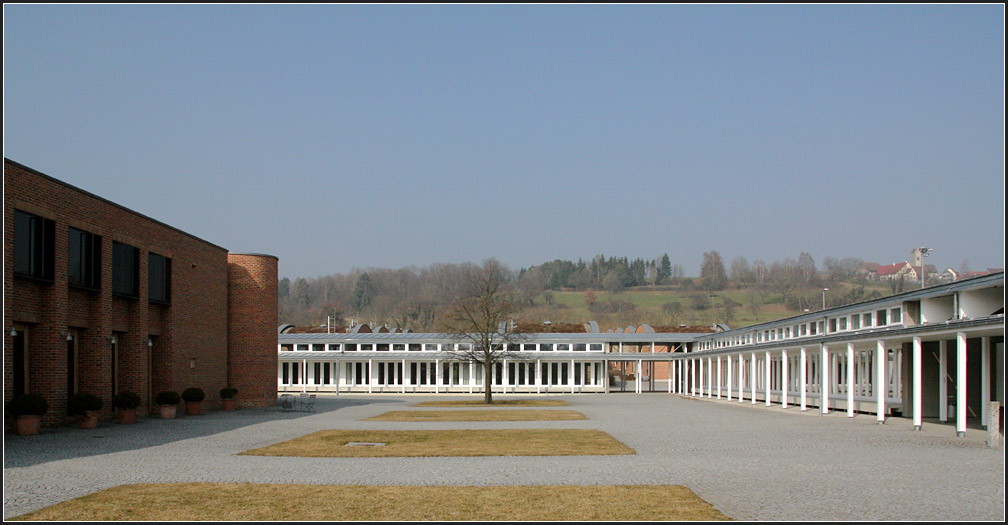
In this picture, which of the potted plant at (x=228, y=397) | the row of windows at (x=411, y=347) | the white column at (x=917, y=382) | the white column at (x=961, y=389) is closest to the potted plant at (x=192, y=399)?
the potted plant at (x=228, y=397)

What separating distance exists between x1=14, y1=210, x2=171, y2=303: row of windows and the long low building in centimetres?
2324

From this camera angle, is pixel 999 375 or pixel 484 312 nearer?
pixel 999 375

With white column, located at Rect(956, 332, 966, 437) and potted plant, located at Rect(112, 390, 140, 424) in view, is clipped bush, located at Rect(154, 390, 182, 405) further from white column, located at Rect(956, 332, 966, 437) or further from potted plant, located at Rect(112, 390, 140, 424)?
white column, located at Rect(956, 332, 966, 437)

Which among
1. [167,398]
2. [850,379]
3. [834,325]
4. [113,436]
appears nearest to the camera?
[113,436]

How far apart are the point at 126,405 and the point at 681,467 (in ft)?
65.1

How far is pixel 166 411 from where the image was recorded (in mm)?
32156

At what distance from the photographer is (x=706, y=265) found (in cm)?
16950

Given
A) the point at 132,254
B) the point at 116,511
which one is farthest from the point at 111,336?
the point at 116,511

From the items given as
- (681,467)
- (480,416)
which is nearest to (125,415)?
(480,416)

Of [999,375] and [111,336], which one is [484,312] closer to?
[111,336]

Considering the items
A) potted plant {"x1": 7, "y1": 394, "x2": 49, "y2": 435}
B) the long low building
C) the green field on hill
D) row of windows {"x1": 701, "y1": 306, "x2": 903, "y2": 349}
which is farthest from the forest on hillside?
potted plant {"x1": 7, "y1": 394, "x2": 49, "y2": 435}

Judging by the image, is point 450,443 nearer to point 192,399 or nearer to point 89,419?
point 89,419

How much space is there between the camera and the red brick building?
2438cm

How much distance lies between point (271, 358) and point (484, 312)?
11868mm
